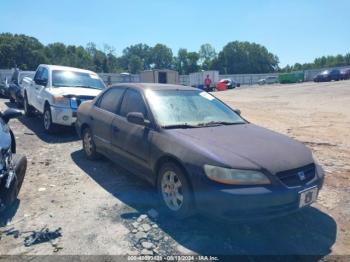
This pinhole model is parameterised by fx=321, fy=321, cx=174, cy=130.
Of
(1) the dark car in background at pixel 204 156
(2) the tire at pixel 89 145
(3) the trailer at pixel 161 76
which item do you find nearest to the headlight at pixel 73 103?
A: (2) the tire at pixel 89 145

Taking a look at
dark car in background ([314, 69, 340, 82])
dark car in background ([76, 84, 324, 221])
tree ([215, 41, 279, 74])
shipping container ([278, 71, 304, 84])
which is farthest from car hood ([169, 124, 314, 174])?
tree ([215, 41, 279, 74])

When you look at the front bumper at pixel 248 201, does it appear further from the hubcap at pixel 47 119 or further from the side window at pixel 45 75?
the side window at pixel 45 75

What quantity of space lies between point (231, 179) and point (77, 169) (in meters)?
3.42

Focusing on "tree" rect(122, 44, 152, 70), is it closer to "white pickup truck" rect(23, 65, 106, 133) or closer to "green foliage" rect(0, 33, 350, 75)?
"green foliage" rect(0, 33, 350, 75)

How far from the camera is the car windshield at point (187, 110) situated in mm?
4371

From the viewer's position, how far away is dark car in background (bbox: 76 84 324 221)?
Result: 3.24m

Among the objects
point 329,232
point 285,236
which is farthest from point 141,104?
point 329,232

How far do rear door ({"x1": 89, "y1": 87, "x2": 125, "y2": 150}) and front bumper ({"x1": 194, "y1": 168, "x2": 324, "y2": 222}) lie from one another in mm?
2524

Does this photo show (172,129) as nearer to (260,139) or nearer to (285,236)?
(260,139)

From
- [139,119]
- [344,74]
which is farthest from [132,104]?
[344,74]

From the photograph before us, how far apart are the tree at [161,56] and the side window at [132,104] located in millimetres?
123045

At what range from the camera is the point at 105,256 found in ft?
10.4

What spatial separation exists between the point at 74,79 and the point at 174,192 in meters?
6.34

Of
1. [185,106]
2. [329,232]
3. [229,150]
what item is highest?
[185,106]
